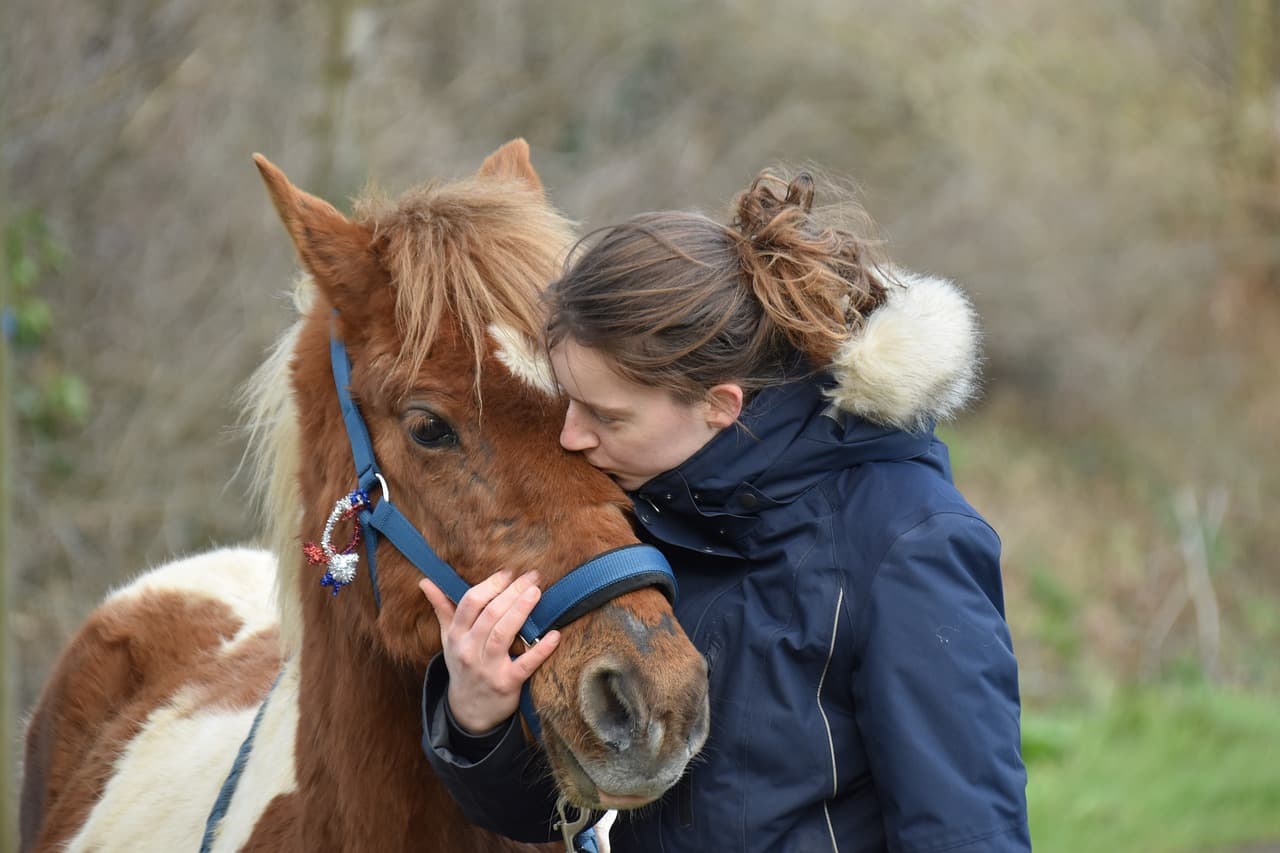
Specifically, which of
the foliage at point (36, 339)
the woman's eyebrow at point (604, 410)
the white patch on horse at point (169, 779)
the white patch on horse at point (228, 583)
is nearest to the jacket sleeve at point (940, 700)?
the woman's eyebrow at point (604, 410)

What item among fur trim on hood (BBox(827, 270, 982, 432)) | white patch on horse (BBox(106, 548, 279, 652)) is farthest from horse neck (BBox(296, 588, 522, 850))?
white patch on horse (BBox(106, 548, 279, 652))

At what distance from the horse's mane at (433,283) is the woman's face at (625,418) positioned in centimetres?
15

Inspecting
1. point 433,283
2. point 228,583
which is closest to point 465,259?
point 433,283

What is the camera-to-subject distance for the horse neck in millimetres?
2186

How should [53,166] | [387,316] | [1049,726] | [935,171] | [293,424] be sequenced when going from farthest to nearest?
[935,171]
[1049,726]
[53,166]
[293,424]
[387,316]

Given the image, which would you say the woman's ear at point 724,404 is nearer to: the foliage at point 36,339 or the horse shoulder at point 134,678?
the horse shoulder at point 134,678

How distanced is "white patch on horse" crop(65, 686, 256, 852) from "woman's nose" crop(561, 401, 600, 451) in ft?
4.43

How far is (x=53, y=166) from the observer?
6531 mm

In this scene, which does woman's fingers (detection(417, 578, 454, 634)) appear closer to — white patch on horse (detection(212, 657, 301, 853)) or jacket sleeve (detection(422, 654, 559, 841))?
jacket sleeve (detection(422, 654, 559, 841))

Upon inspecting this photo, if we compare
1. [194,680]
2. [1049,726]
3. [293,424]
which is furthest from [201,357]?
[1049,726]

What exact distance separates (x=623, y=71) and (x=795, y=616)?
8.32 meters

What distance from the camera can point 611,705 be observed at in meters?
1.85

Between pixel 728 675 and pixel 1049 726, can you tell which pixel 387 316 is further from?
pixel 1049 726

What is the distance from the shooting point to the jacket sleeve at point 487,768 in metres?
2.00
